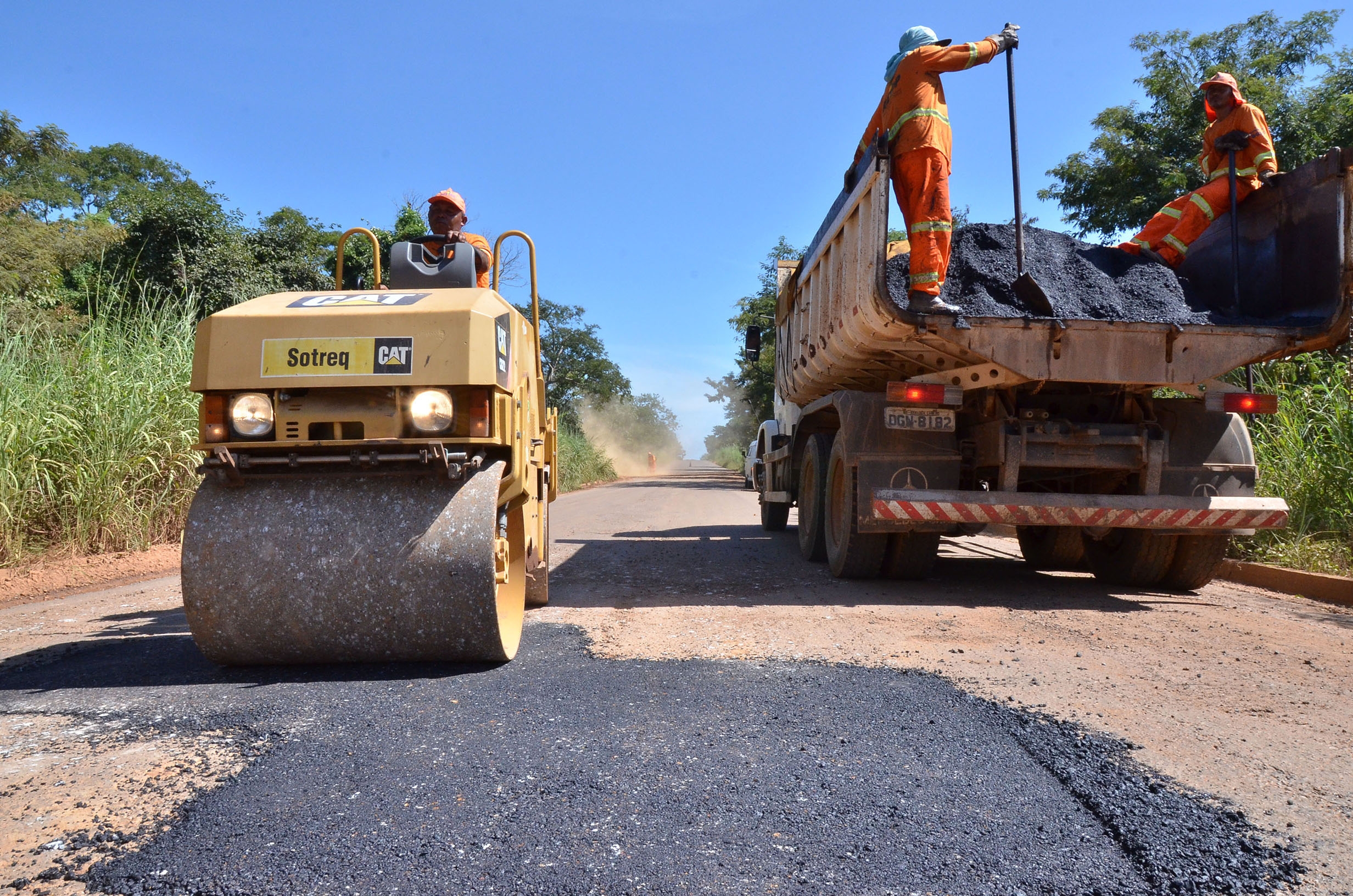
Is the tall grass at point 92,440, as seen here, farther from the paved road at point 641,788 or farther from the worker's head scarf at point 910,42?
the worker's head scarf at point 910,42

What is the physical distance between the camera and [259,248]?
47.4 feet

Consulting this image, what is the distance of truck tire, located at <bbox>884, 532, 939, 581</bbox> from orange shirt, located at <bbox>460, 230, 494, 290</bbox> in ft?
10.2

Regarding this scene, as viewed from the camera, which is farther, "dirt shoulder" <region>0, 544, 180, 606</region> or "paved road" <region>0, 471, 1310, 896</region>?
"dirt shoulder" <region>0, 544, 180, 606</region>

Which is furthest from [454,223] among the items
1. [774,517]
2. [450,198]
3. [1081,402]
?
[774,517]

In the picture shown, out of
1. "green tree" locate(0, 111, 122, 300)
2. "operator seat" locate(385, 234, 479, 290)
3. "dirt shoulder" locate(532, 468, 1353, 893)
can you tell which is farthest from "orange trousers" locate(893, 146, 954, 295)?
"green tree" locate(0, 111, 122, 300)

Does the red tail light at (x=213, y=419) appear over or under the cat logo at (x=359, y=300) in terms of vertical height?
under

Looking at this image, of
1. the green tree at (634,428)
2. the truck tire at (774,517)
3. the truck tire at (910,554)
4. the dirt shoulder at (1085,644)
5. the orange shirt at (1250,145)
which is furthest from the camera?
the green tree at (634,428)

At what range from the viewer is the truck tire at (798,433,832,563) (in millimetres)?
6574

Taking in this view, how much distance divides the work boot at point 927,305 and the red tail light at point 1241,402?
1712 millimetres

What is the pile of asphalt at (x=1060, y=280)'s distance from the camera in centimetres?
495

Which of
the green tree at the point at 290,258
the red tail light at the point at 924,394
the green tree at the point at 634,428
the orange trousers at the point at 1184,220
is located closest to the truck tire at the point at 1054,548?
the red tail light at the point at 924,394

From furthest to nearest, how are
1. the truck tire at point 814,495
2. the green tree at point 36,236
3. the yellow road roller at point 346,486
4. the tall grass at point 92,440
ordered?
1. the green tree at point 36,236
2. the truck tire at point 814,495
3. the tall grass at point 92,440
4. the yellow road roller at point 346,486

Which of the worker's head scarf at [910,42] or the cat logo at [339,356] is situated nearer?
the cat logo at [339,356]

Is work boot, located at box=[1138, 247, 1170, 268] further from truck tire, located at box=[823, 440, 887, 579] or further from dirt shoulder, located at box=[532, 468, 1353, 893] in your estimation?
truck tire, located at box=[823, 440, 887, 579]
